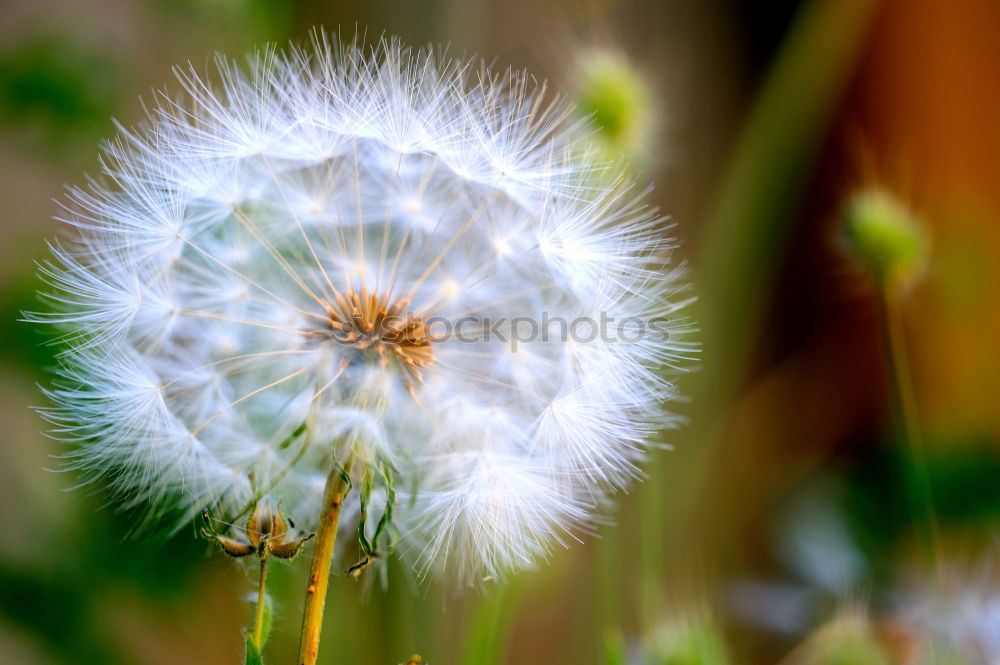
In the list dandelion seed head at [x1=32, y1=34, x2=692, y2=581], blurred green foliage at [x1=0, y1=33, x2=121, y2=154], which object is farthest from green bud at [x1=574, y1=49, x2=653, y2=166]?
blurred green foliage at [x1=0, y1=33, x2=121, y2=154]

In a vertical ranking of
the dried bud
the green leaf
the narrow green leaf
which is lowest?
the green leaf

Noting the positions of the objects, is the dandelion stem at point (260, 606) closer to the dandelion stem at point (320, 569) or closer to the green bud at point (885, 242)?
the dandelion stem at point (320, 569)

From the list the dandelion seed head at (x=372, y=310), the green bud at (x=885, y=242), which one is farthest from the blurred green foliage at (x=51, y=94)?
the green bud at (x=885, y=242)

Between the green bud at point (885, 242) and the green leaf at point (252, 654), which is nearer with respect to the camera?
the green leaf at point (252, 654)

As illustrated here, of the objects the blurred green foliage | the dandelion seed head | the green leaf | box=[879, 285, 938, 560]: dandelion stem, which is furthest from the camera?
the blurred green foliage

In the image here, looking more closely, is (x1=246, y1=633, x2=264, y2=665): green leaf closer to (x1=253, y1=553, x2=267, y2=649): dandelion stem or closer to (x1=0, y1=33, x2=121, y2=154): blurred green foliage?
(x1=253, y1=553, x2=267, y2=649): dandelion stem

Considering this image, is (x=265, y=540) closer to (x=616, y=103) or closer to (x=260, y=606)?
(x=260, y=606)

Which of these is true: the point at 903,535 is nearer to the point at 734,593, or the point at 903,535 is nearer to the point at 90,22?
the point at 734,593
